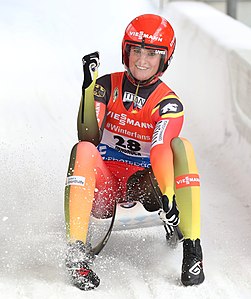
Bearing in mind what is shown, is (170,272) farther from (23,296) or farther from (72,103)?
(72,103)

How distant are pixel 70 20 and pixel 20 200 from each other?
177 inches

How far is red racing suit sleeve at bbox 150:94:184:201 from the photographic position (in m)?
3.36

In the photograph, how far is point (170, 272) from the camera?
11.6 ft

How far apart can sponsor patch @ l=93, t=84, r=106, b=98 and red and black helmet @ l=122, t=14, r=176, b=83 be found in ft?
0.50

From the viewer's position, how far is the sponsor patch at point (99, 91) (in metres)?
3.68

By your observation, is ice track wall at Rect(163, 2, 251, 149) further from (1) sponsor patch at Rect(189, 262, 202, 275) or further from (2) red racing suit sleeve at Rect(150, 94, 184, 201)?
(1) sponsor patch at Rect(189, 262, 202, 275)

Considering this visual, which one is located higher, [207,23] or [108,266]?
[207,23]

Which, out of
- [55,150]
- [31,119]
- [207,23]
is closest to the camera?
[55,150]

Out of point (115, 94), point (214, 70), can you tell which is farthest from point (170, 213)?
point (214, 70)

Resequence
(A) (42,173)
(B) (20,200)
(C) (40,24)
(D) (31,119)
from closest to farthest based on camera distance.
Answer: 1. (B) (20,200)
2. (A) (42,173)
3. (D) (31,119)
4. (C) (40,24)

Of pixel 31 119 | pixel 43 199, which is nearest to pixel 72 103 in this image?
pixel 31 119

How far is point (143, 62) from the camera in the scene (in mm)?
3605

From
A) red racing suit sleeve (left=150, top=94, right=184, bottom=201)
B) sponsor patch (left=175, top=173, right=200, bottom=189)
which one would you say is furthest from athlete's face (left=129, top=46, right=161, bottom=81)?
sponsor patch (left=175, top=173, right=200, bottom=189)

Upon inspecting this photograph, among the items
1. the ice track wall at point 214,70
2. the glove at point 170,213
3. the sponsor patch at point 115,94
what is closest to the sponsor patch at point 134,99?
the sponsor patch at point 115,94
